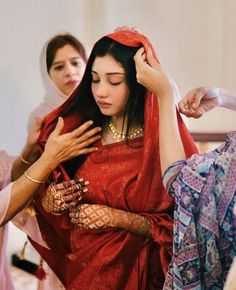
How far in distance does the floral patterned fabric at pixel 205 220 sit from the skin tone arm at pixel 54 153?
11.6 inches

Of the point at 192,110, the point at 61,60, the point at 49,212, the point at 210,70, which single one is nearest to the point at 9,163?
the point at 49,212

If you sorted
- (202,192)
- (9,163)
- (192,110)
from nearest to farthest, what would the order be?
1. (202,192)
2. (192,110)
3. (9,163)

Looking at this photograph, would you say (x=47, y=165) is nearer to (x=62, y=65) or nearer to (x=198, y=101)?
(x=198, y=101)

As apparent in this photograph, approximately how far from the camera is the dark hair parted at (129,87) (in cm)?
92

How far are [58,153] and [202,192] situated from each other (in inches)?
14.6

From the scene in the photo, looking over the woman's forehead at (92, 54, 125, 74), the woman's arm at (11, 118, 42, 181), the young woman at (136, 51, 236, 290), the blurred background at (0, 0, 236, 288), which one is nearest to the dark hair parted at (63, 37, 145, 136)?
the woman's forehead at (92, 54, 125, 74)

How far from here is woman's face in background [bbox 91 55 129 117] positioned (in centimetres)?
92

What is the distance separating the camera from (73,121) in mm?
1034

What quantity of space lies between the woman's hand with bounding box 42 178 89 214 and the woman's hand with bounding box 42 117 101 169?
51 mm

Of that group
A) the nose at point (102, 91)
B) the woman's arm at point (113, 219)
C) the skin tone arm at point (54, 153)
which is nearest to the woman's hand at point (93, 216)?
the woman's arm at point (113, 219)

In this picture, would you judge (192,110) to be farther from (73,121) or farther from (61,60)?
(61,60)

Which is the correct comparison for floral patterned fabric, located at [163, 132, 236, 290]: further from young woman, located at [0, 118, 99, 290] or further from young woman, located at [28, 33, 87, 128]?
young woman, located at [28, 33, 87, 128]

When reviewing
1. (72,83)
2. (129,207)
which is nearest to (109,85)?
(129,207)

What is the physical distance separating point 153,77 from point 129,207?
28cm
